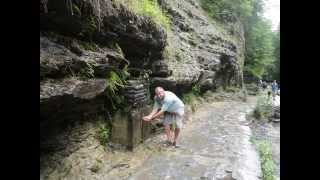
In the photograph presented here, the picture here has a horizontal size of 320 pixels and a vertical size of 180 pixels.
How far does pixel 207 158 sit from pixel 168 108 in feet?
4.84

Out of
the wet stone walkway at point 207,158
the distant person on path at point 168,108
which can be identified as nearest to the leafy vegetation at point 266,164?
the wet stone walkway at point 207,158

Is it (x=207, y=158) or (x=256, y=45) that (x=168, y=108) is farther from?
(x=256, y=45)

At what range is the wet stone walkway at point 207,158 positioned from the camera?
5.79 meters

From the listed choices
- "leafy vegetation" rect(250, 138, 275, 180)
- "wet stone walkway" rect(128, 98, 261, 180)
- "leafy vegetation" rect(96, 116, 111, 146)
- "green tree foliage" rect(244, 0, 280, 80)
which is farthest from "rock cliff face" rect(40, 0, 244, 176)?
"green tree foliage" rect(244, 0, 280, 80)

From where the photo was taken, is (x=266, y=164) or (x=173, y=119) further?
(x=173, y=119)

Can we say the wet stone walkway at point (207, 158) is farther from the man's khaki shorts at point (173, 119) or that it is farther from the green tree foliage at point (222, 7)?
the green tree foliage at point (222, 7)

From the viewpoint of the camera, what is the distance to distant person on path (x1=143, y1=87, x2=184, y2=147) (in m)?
7.47

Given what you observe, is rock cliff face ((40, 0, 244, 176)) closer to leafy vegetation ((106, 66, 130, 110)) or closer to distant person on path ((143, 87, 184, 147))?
leafy vegetation ((106, 66, 130, 110))

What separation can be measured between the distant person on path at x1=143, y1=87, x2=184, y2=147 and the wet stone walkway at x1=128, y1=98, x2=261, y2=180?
1.79ft

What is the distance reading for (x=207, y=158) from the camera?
6824 mm

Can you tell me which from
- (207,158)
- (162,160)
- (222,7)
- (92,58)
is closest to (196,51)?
(222,7)

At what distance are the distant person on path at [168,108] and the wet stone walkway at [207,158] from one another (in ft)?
1.79

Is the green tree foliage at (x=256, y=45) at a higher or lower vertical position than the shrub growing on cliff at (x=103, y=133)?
higher
